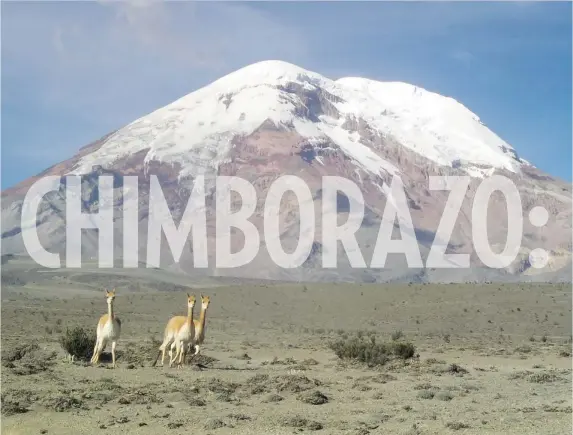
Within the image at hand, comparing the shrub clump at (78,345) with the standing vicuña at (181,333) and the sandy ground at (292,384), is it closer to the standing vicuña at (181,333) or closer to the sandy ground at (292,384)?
the sandy ground at (292,384)

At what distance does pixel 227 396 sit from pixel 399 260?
16163cm

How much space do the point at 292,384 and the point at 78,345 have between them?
837cm

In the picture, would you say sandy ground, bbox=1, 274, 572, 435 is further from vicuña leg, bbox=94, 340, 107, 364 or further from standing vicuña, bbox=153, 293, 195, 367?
standing vicuña, bbox=153, 293, 195, 367

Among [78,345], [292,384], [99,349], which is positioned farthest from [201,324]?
[78,345]

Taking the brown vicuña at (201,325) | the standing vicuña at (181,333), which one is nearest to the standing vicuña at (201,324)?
the brown vicuña at (201,325)

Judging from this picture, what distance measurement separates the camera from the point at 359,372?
22016 millimetres

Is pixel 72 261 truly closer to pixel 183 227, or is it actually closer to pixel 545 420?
pixel 183 227

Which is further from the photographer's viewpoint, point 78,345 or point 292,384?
point 78,345

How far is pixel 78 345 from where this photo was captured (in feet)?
74.4

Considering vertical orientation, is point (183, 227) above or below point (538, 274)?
above

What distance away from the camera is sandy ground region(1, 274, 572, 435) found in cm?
1331

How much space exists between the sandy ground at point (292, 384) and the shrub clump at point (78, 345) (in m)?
0.49

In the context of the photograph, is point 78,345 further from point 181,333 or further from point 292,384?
point 292,384

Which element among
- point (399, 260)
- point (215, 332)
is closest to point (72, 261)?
point (399, 260)
